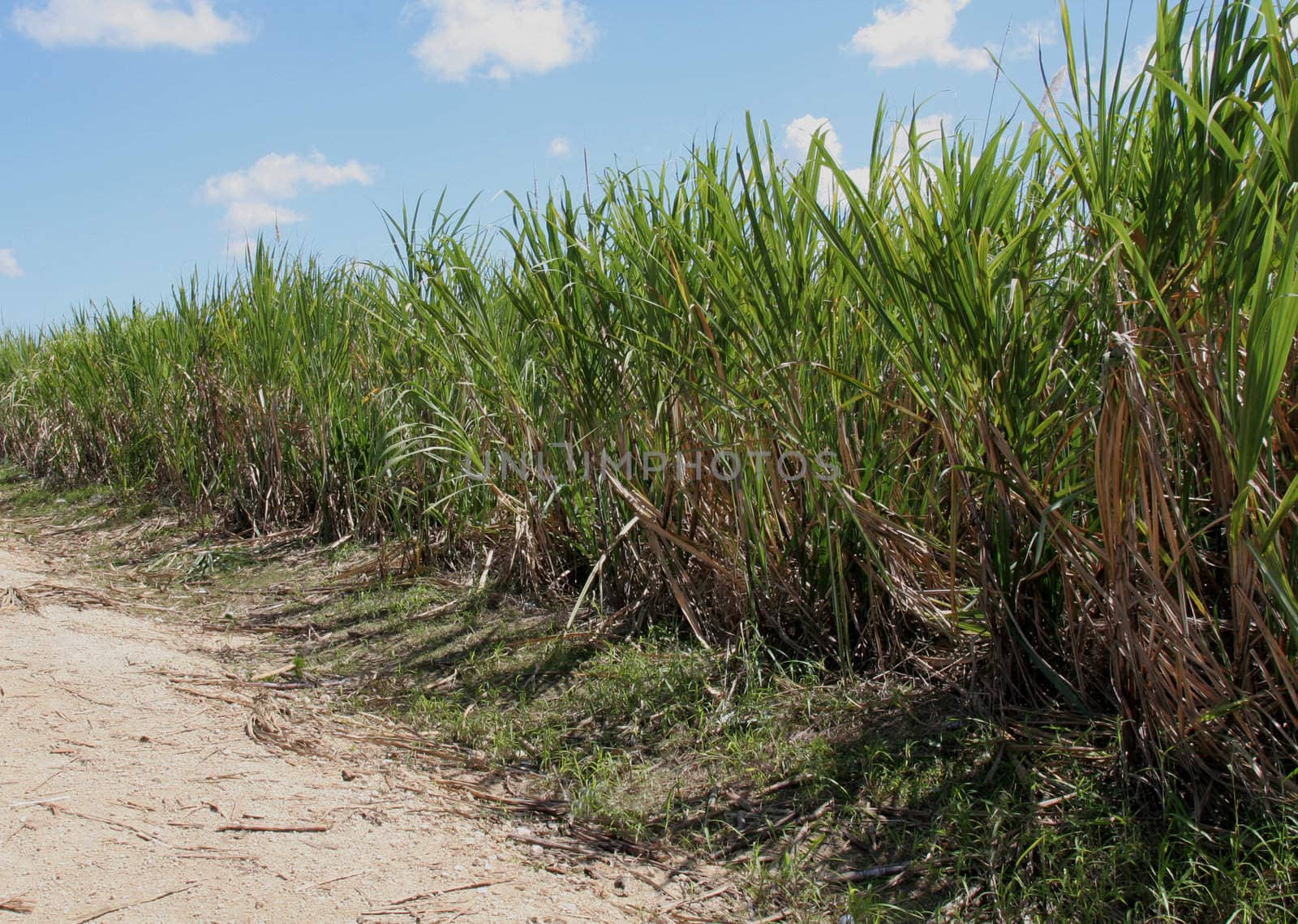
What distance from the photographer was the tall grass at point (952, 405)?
1.66m

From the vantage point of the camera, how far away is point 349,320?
16.5 ft

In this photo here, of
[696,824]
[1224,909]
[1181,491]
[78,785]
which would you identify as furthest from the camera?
[78,785]

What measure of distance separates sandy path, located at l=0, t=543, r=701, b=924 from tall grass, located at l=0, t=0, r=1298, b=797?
0.94m

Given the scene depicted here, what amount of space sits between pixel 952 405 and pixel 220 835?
5.64ft

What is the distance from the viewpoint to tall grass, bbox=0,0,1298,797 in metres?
1.66

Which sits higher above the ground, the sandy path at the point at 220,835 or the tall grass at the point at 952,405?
the tall grass at the point at 952,405

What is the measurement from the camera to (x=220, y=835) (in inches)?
81.2

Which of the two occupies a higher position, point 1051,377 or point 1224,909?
point 1051,377

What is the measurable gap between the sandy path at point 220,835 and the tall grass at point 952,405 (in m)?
0.94

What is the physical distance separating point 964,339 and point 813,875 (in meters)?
1.06

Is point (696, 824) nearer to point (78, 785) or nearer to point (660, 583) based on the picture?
point (660, 583)

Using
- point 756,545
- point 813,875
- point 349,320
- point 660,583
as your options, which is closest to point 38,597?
point 349,320

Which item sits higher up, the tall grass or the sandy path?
the tall grass

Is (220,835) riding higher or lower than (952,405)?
lower
